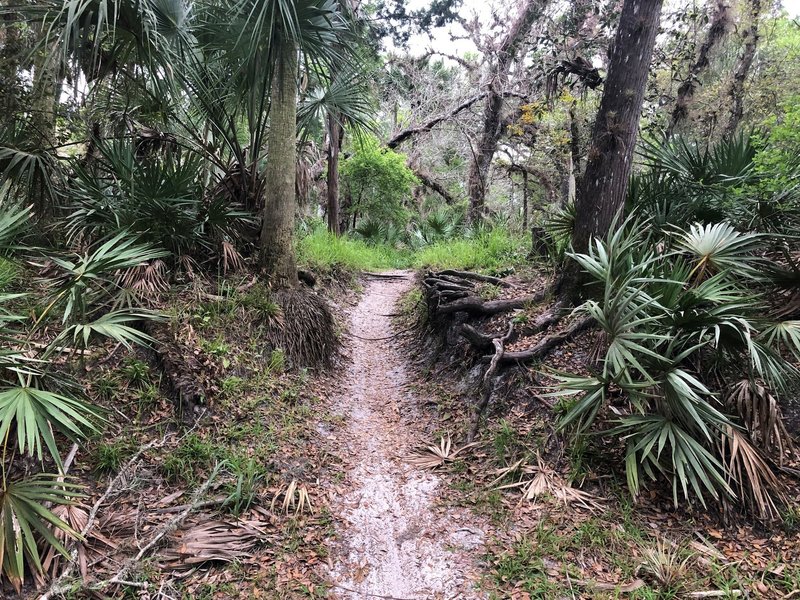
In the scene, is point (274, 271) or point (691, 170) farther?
point (274, 271)

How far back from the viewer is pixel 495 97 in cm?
1158

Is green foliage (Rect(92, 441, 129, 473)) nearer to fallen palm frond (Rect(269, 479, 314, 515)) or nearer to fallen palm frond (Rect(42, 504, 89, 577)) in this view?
fallen palm frond (Rect(42, 504, 89, 577))

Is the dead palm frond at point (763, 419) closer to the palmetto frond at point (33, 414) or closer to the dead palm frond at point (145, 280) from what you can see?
the palmetto frond at point (33, 414)

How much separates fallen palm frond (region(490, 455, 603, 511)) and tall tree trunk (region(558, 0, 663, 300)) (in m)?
2.19

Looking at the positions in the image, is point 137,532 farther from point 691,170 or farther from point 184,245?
point 691,170

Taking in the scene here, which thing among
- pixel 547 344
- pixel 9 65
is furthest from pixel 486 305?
pixel 9 65

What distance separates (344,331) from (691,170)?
559 centimetres

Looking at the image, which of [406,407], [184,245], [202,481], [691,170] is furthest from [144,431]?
[691,170]

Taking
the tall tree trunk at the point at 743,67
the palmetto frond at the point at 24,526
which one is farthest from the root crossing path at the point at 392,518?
the tall tree trunk at the point at 743,67

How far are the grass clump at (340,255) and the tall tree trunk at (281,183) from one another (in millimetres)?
2459

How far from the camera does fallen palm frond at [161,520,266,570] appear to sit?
285 centimetres

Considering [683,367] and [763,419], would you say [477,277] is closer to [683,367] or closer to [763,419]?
[683,367]

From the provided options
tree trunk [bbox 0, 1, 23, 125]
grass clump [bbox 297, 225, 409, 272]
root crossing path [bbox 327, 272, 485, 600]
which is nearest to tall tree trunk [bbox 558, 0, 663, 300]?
root crossing path [bbox 327, 272, 485, 600]

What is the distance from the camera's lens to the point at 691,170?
5199mm
